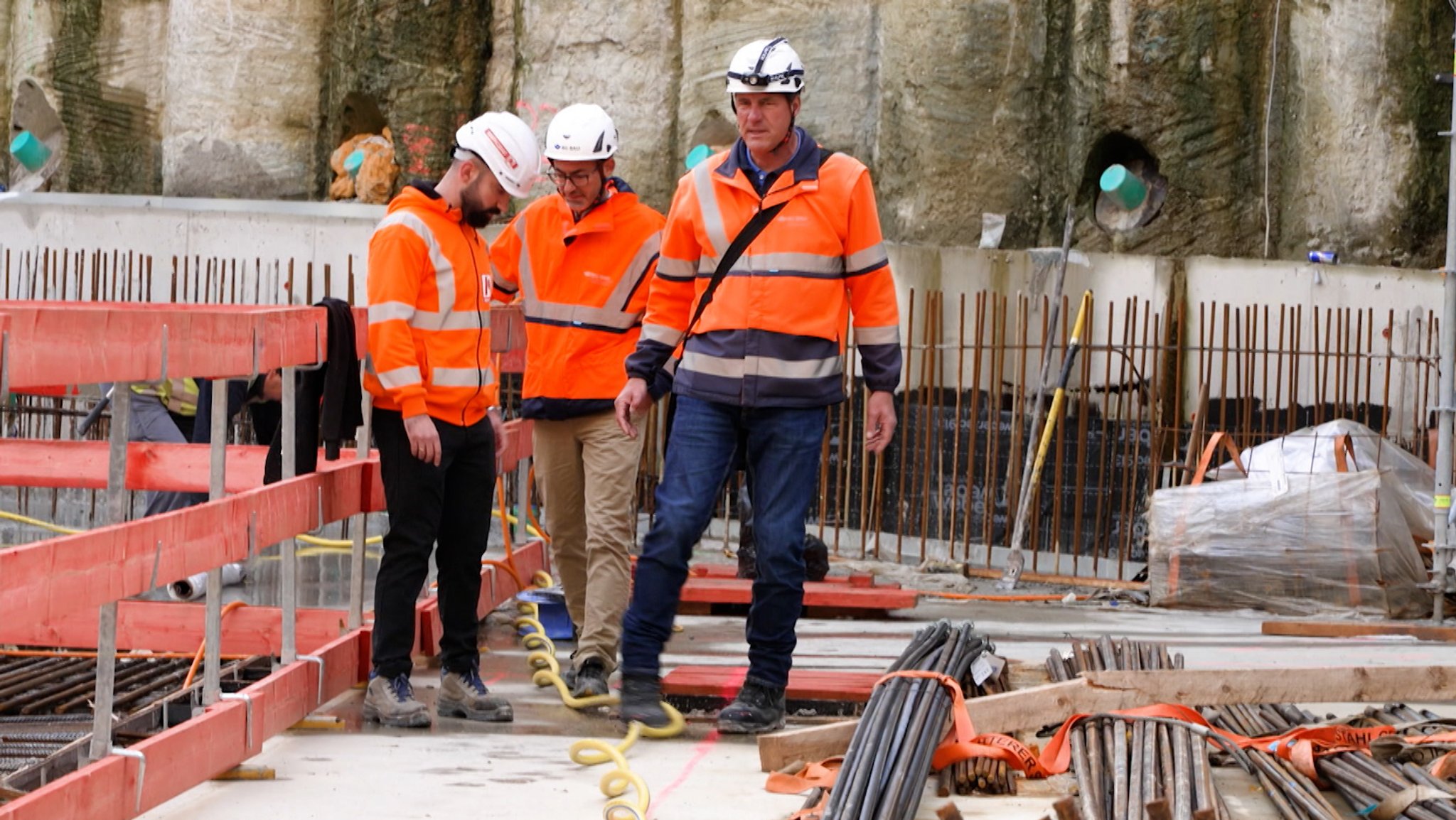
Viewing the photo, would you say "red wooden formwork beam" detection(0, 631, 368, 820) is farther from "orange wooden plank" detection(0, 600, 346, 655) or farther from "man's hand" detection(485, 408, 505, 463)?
"orange wooden plank" detection(0, 600, 346, 655)

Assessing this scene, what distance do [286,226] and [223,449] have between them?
10.7 meters

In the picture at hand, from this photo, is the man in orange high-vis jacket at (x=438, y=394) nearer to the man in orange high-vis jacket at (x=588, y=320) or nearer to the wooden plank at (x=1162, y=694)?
the man in orange high-vis jacket at (x=588, y=320)

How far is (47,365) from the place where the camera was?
3.41m

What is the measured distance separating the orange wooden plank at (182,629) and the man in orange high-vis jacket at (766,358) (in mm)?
Answer: 1792

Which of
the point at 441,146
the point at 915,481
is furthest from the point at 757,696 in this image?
the point at 441,146

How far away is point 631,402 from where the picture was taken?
17.6ft

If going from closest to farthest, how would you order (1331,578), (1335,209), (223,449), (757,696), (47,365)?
1. (47,365)
2. (223,449)
3. (757,696)
4. (1331,578)
5. (1335,209)

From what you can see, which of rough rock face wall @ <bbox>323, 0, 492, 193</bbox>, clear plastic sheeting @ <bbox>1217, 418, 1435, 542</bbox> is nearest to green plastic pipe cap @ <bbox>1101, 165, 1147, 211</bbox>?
clear plastic sheeting @ <bbox>1217, 418, 1435, 542</bbox>

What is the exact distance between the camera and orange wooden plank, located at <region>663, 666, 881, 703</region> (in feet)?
17.7

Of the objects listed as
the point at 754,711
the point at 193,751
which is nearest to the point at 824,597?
the point at 754,711

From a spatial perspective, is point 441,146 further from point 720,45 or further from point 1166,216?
point 1166,216

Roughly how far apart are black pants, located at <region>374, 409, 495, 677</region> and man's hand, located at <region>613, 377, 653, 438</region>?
0.45 metres

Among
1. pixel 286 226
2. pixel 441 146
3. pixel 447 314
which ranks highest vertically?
pixel 441 146

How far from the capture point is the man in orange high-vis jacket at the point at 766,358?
5113mm
